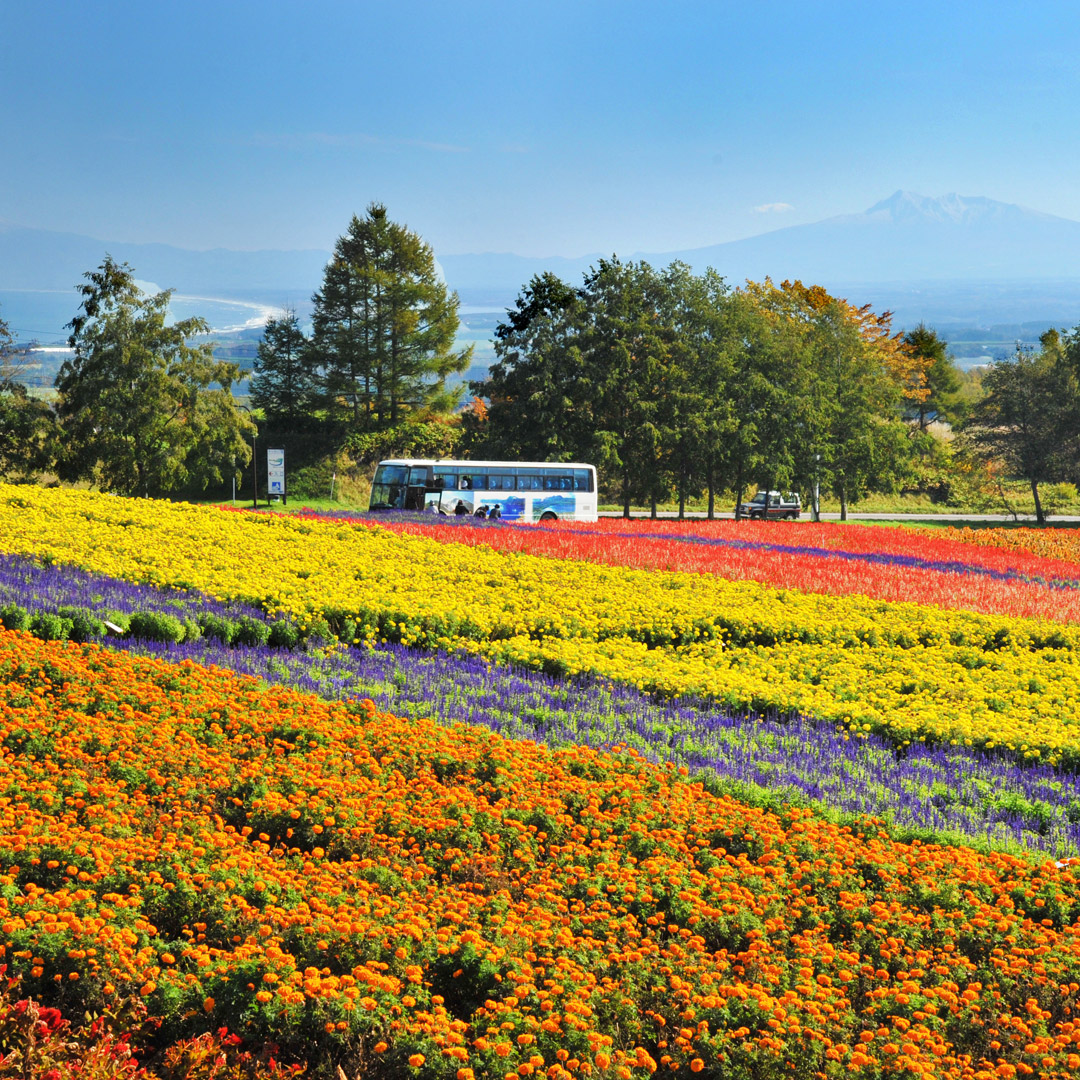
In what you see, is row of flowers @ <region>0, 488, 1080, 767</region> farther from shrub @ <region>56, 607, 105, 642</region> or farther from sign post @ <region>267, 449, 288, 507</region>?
sign post @ <region>267, 449, 288, 507</region>

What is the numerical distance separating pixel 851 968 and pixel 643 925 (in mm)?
1133

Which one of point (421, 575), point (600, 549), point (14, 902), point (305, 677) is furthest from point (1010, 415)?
point (14, 902)

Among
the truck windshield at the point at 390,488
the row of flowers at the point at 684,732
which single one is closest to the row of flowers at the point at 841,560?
the truck windshield at the point at 390,488

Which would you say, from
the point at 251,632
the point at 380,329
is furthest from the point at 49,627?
the point at 380,329

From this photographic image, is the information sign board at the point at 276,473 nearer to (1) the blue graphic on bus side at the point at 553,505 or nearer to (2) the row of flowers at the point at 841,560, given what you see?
(1) the blue graphic on bus side at the point at 553,505

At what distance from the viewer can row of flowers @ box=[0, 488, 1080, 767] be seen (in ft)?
33.7

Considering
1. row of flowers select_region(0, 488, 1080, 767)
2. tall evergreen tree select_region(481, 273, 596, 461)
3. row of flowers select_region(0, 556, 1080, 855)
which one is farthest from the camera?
tall evergreen tree select_region(481, 273, 596, 461)

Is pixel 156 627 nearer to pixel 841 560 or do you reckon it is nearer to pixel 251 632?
pixel 251 632

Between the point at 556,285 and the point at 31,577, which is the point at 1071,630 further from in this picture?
the point at 556,285

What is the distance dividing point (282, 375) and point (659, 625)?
4697 cm

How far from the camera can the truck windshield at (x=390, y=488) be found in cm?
3622

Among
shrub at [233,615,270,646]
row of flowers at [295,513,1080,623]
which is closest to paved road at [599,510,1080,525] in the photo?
row of flowers at [295,513,1080,623]

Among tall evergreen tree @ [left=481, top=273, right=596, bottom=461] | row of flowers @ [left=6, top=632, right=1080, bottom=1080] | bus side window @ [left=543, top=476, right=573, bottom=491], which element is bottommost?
row of flowers @ [left=6, top=632, right=1080, bottom=1080]

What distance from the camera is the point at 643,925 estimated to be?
5379 millimetres
